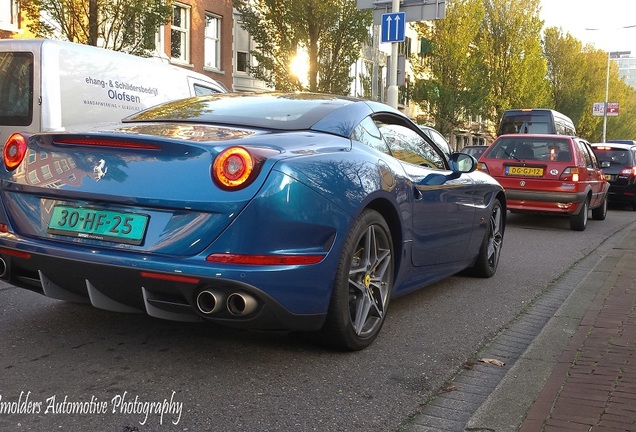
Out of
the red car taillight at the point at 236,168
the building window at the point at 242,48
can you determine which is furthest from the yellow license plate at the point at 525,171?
the building window at the point at 242,48

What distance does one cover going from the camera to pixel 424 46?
3631 cm

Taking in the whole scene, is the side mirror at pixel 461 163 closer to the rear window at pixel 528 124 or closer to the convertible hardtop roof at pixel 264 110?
the convertible hardtop roof at pixel 264 110

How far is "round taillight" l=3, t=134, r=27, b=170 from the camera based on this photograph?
3621 millimetres

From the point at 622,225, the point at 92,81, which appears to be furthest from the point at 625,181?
the point at 92,81

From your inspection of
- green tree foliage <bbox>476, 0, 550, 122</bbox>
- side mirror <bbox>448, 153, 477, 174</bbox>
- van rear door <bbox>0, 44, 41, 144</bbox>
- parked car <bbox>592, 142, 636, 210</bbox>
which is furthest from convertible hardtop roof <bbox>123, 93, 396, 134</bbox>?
green tree foliage <bbox>476, 0, 550, 122</bbox>

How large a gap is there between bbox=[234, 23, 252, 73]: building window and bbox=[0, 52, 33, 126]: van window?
20.4 meters

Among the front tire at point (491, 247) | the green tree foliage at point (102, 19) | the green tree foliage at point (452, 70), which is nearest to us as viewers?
the front tire at point (491, 247)

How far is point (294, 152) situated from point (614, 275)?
4.61 metres

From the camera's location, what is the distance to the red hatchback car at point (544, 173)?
11391mm

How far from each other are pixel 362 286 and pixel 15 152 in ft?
6.35

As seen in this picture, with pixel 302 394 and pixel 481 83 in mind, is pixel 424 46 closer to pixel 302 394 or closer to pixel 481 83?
pixel 481 83

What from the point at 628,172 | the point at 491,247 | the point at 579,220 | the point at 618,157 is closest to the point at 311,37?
the point at 618,157

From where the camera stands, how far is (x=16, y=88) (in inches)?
336

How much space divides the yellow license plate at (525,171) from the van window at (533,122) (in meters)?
15.7
